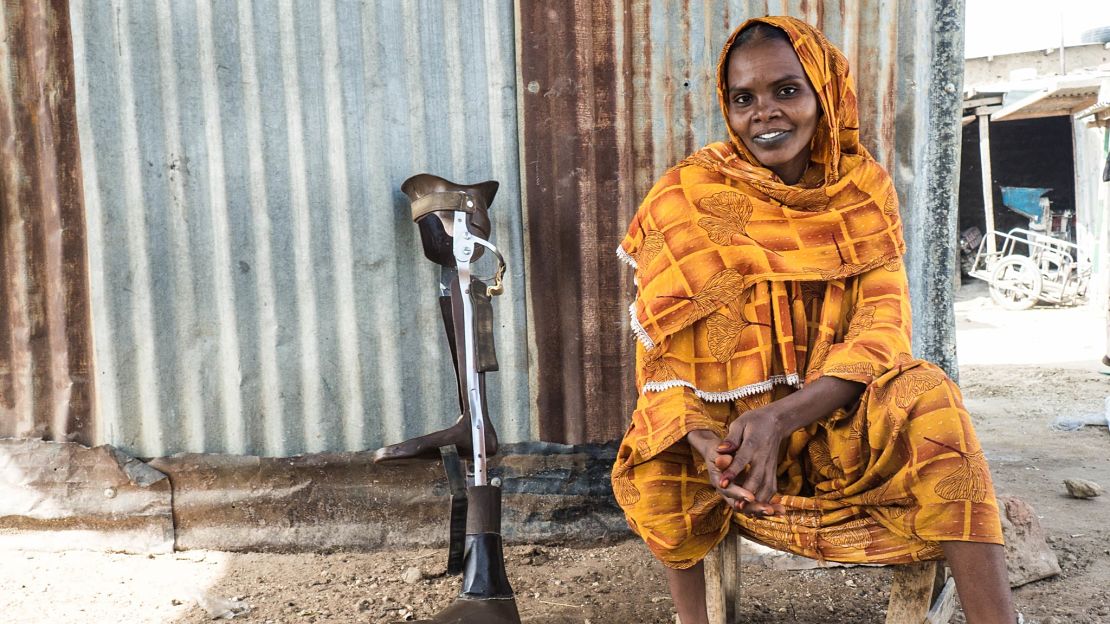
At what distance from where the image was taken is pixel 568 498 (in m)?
2.78

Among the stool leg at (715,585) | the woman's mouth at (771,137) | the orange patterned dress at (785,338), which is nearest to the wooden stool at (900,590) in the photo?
the stool leg at (715,585)

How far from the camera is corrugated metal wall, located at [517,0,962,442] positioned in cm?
265

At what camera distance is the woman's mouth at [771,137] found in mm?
1890

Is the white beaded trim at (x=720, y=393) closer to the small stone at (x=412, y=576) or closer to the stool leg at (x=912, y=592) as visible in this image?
the stool leg at (x=912, y=592)

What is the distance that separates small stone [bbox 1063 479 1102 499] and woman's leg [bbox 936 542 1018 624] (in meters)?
1.93

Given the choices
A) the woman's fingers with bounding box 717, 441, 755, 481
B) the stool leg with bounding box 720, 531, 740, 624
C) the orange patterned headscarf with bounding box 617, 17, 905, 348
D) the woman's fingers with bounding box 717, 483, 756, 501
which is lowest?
the stool leg with bounding box 720, 531, 740, 624

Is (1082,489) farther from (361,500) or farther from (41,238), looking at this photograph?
(41,238)

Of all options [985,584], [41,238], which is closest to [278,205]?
[41,238]

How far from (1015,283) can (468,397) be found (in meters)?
11.2

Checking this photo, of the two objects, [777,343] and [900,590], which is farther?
[777,343]

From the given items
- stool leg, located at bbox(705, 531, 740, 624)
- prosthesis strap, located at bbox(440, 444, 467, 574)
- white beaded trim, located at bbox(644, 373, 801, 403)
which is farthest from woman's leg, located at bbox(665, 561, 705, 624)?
prosthesis strap, located at bbox(440, 444, 467, 574)

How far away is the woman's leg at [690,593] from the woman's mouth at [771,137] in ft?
3.09

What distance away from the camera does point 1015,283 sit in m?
11.4

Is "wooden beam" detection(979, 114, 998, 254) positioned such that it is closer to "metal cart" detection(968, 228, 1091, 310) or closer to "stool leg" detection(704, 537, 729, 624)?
"metal cart" detection(968, 228, 1091, 310)
